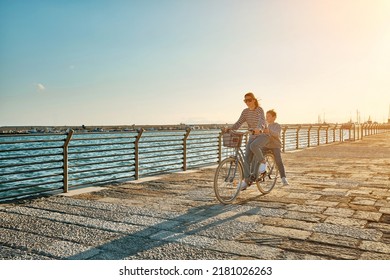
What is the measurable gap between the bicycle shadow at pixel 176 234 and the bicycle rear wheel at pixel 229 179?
1.68ft

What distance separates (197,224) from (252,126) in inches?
92.1

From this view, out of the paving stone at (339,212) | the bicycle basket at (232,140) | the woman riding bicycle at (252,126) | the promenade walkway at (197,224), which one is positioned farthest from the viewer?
the woman riding bicycle at (252,126)

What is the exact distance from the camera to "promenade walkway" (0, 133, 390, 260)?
157 inches

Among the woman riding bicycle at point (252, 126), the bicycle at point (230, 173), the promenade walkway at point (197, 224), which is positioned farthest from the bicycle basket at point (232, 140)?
the promenade walkway at point (197, 224)

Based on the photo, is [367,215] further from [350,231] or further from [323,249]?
[323,249]

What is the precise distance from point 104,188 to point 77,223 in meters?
2.95

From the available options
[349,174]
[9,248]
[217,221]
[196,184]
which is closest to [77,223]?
[9,248]

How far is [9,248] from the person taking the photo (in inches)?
162

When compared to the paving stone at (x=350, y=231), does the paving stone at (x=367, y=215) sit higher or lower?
higher

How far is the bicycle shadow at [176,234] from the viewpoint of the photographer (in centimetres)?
395

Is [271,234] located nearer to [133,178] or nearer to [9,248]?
[9,248]

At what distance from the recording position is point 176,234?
4.59 metres

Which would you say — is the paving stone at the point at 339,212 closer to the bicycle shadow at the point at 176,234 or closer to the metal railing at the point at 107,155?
the bicycle shadow at the point at 176,234

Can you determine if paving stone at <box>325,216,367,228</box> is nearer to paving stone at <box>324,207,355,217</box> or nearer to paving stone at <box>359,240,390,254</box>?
paving stone at <box>324,207,355,217</box>
